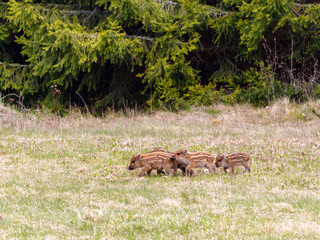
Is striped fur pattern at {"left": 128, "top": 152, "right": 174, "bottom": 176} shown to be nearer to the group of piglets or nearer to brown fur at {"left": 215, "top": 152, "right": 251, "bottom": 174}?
the group of piglets

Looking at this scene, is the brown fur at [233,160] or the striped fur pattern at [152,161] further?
the brown fur at [233,160]

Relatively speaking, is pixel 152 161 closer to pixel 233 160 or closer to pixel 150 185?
pixel 150 185

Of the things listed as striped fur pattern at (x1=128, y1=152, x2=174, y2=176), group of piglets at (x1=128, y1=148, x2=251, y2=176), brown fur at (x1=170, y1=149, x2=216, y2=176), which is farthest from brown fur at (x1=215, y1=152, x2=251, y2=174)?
striped fur pattern at (x1=128, y1=152, x2=174, y2=176)

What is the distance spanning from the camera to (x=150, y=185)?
8.71 meters

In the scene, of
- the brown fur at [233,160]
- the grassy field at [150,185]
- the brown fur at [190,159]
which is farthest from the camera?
the brown fur at [233,160]

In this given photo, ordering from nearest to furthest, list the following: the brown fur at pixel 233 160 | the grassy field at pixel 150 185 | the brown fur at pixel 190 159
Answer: the grassy field at pixel 150 185 < the brown fur at pixel 190 159 < the brown fur at pixel 233 160

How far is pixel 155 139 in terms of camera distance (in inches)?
525

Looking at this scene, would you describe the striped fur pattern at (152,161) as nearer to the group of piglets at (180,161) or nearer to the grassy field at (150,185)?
the group of piglets at (180,161)

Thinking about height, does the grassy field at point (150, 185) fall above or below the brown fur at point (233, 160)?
below

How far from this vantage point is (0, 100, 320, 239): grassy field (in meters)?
6.39

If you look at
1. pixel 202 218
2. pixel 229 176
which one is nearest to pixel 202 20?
pixel 229 176

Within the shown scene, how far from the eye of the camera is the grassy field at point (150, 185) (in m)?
6.39

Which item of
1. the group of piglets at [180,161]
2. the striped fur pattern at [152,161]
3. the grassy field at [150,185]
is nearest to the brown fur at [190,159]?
the group of piglets at [180,161]

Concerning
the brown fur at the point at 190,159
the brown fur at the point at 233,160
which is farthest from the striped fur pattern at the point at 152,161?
the brown fur at the point at 233,160
